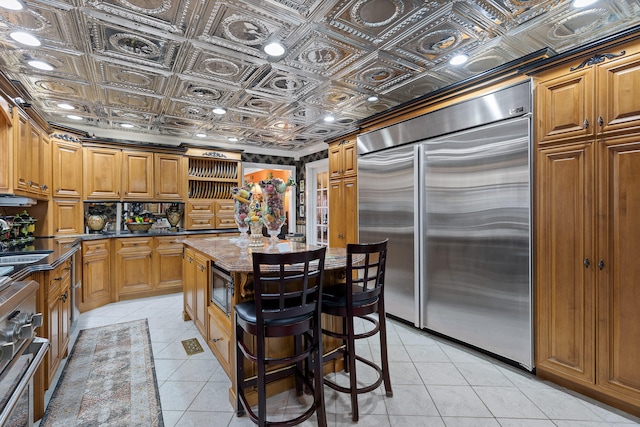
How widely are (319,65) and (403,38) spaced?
2.60 ft

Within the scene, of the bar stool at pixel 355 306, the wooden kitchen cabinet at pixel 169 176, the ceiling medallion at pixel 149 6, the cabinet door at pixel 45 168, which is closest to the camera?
the bar stool at pixel 355 306

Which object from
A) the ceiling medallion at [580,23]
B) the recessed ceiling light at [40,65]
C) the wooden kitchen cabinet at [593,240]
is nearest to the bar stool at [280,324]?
the wooden kitchen cabinet at [593,240]

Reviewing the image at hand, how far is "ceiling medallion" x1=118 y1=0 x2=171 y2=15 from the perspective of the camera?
1.85 metres

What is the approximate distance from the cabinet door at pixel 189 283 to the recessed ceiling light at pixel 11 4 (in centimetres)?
219

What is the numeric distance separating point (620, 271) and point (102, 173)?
19.2 ft

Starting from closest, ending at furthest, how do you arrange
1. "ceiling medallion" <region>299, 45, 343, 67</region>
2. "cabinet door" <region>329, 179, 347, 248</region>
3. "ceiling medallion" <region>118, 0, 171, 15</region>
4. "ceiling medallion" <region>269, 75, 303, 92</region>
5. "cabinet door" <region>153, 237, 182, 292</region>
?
"ceiling medallion" <region>118, 0, 171, 15</region>, "ceiling medallion" <region>299, 45, 343, 67</region>, "ceiling medallion" <region>269, 75, 303, 92</region>, "cabinet door" <region>329, 179, 347, 248</region>, "cabinet door" <region>153, 237, 182, 292</region>

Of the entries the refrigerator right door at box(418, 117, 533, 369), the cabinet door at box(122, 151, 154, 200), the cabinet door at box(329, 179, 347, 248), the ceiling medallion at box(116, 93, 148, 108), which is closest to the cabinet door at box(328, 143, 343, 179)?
the cabinet door at box(329, 179, 347, 248)

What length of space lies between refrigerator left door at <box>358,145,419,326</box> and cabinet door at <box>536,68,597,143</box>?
112 cm

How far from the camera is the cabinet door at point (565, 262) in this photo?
194cm

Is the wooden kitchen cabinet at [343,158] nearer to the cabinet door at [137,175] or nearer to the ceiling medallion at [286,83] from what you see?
the ceiling medallion at [286,83]

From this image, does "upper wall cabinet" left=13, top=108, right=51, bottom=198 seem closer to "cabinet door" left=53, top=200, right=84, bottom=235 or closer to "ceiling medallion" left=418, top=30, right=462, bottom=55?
"cabinet door" left=53, top=200, right=84, bottom=235

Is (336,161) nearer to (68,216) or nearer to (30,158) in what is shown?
(30,158)

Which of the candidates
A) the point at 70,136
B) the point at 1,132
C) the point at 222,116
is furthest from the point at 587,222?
the point at 70,136

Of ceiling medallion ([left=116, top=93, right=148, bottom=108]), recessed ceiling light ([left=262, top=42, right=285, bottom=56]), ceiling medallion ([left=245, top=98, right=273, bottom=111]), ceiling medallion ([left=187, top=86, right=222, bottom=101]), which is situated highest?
ceiling medallion ([left=245, top=98, right=273, bottom=111])
